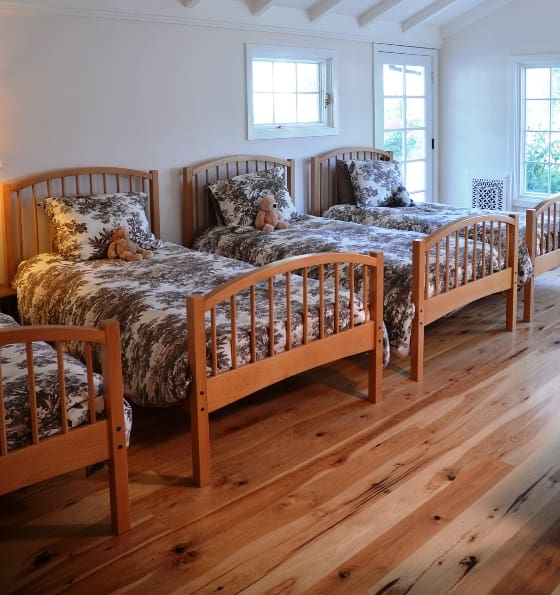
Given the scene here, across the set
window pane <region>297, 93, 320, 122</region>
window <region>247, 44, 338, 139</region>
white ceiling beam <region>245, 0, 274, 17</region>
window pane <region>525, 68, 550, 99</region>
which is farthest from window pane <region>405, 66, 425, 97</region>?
white ceiling beam <region>245, 0, 274, 17</region>

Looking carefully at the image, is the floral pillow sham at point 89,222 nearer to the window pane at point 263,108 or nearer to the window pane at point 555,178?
the window pane at point 263,108

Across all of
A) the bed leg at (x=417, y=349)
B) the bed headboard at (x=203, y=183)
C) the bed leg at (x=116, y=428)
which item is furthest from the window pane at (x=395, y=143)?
the bed leg at (x=116, y=428)

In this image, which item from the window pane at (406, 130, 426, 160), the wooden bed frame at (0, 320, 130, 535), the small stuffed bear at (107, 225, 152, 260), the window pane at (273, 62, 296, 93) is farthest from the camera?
the window pane at (406, 130, 426, 160)

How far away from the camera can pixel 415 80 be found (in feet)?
20.4

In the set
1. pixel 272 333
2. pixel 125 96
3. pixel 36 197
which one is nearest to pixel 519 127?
pixel 125 96

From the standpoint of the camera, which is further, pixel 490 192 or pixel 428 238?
pixel 490 192

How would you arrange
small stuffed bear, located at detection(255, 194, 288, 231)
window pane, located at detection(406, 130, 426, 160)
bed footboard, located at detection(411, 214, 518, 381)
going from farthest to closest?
window pane, located at detection(406, 130, 426, 160) < small stuffed bear, located at detection(255, 194, 288, 231) < bed footboard, located at detection(411, 214, 518, 381)

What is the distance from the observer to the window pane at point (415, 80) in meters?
6.13

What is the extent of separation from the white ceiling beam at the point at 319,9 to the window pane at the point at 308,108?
0.55 m

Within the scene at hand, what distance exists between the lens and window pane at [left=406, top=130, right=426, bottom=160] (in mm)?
6277

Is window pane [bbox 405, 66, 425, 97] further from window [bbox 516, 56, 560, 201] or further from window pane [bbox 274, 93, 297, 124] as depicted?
window pane [bbox 274, 93, 297, 124]

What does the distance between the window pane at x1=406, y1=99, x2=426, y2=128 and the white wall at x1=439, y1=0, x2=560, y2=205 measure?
242mm

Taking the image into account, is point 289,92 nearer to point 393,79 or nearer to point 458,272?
point 393,79

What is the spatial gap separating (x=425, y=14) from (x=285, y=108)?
144 centimetres
